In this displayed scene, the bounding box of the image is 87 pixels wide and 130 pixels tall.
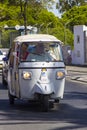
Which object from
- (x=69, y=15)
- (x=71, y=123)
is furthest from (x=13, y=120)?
(x=69, y=15)

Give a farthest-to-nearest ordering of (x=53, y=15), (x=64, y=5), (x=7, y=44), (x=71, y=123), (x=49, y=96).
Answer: (x=64, y=5) → (x=53, y=15) → (x=7, y=44) → (x=49, y=96) → (x=71, y=123)

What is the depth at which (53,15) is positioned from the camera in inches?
3147

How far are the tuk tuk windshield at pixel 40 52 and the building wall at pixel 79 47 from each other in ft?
106

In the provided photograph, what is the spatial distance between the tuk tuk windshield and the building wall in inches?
1274

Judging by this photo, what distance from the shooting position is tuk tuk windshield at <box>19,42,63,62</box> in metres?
15.3

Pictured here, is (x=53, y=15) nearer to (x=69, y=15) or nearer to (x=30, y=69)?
(x=69, y=15)

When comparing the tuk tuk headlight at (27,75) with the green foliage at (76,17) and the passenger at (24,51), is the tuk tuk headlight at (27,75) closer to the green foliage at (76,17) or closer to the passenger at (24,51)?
the passenger at (24,51)

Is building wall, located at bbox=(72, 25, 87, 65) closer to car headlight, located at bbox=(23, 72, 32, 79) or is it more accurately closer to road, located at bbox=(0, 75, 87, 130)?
road, located at bbox=(0, 75, 87, 130)

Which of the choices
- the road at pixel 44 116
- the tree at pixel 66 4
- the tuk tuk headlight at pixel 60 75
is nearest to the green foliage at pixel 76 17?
the tree at pixel 66 4

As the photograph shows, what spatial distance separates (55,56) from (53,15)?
2552 inches

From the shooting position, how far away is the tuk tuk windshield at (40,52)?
1531cm

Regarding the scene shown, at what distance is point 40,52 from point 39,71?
766mm

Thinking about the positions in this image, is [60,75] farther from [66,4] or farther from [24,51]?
[66,4]

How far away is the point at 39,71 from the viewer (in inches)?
588
